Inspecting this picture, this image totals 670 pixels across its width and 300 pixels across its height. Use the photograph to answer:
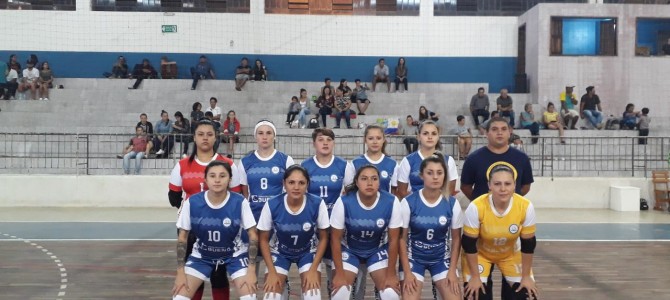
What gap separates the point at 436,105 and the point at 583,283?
13981 millimetres

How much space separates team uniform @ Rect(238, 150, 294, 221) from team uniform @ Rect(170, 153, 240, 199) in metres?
0.18

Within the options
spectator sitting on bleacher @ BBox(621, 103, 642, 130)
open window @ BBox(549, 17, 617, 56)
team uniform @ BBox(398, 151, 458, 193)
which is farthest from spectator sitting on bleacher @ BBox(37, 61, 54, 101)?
team uniform @ BBox(398, 151, 458, 193)

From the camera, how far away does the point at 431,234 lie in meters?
6.63

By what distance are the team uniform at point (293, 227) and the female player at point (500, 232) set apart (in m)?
1.33

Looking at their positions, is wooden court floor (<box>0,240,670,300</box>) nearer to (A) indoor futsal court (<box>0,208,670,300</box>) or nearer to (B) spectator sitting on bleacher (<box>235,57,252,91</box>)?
(A) indoor futsal court (<box>0,208,670,300</box>)

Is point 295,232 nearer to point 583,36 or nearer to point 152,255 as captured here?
point 152,255

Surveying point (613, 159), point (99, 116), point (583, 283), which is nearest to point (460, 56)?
point (613, 159)

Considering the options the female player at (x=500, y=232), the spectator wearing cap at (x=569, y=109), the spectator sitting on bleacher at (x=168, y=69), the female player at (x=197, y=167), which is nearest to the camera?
the female player at (x=500, y=232)

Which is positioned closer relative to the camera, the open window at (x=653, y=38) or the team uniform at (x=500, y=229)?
the team uniform at (x=500, y=229)

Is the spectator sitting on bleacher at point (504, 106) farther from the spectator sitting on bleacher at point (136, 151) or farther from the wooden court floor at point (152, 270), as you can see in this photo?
the spectator sitting on bleacher at point (136, 151)

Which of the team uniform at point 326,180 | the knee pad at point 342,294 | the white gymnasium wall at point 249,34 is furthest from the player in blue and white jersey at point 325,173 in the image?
the white gymnasium wall at point 249,34

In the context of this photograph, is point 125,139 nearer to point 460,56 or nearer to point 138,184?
point 138,184

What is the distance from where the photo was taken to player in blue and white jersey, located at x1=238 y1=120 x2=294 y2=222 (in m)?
7.41

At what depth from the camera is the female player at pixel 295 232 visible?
653cm
